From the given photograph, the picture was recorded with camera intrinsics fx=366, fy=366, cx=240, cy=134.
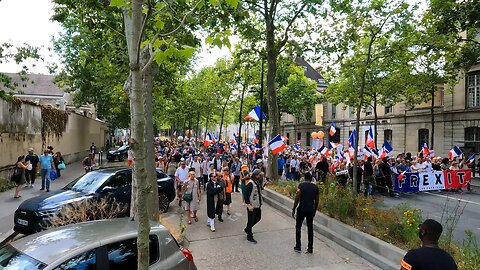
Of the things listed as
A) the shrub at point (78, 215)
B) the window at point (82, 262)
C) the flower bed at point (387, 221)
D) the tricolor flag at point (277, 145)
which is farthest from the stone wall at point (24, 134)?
the window at point (82, 262)

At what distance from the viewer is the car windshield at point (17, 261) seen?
3572 millimetres

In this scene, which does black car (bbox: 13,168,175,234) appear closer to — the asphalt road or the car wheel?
the car wheel

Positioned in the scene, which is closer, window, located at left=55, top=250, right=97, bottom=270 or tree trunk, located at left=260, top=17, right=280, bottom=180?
window, located at left=55, top=250, right=97, bottom=270

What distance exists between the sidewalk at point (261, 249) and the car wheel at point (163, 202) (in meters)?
1.19

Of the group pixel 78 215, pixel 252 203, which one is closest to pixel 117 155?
pixel 252 203

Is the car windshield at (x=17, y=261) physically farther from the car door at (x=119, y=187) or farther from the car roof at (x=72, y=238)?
the car door at (x=119, y=187)

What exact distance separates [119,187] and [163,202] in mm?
2205

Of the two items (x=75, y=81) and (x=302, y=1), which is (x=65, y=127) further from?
(x=302, y=1)

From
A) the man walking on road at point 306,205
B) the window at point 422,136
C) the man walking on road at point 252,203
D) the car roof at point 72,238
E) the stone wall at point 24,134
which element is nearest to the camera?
the car roof at point 72,238

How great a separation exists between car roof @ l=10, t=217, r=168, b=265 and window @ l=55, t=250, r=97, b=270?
63 mm

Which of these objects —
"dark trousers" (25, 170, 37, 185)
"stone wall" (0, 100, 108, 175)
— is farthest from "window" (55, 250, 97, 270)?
"stone wall" (0, 100, 108, 175)

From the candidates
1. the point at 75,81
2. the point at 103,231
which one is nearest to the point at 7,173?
the point at 103,231

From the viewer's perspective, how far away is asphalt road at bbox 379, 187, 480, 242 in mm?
10181

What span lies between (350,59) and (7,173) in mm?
14813
